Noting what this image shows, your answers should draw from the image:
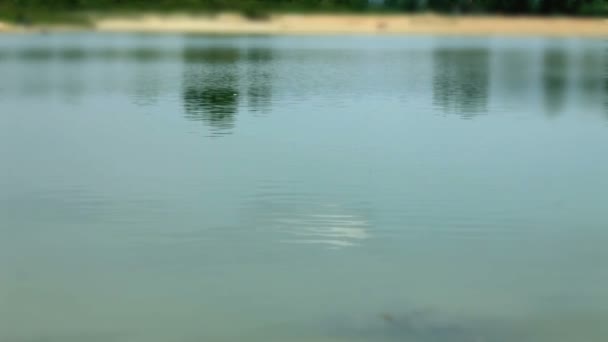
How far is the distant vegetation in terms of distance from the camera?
57.0 m

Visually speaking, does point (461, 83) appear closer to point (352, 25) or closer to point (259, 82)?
point (259, 82)

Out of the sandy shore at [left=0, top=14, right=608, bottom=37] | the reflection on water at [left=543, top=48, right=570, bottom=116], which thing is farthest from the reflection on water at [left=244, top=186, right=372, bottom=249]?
the sandy shore at [left=0, top=14, right=608, bottom=37]

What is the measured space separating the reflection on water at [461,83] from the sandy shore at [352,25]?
26.8 metres

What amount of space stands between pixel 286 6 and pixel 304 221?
5343 cm

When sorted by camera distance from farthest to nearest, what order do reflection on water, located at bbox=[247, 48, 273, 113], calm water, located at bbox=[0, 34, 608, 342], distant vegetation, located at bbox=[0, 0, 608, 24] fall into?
1. distant vegetation, located at bbox=[0, 0, 608, 24]
2. reflection on water, located at bbox=[247, 48, 273, 113]
3. calm water, located at bbox=[0, 34, 608, 342]

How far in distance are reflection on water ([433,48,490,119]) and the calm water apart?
0.31 m

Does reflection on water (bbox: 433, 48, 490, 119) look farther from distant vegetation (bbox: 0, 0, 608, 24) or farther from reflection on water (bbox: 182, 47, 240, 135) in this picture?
distant vegetation (bbox: 0, 0, 608, 24)

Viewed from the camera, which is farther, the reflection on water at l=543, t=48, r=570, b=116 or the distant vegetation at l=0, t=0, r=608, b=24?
the distant vegetation at l=0, t=0, r=608, b=24

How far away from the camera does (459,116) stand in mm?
14570

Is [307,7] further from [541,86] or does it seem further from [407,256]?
[407,256]

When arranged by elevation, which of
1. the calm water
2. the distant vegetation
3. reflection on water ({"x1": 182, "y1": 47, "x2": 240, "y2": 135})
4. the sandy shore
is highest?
the distant vegetation

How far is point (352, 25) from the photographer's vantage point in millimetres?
61844

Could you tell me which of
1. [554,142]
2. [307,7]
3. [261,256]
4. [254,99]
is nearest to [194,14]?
[307,7]

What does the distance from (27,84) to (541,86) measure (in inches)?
449
